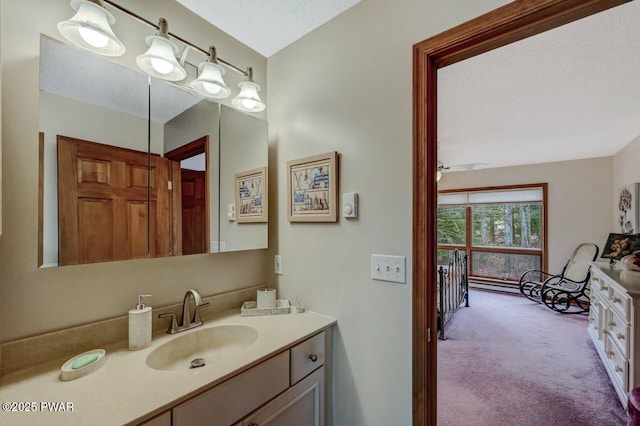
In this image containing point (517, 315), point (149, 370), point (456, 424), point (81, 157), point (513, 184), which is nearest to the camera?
point (149, 370)

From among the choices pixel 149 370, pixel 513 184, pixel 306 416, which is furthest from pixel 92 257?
pixel 513 184

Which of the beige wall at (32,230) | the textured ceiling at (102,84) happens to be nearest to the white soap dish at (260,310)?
the beige wall at (32,230)

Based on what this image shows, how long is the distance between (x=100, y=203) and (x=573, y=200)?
249 inches

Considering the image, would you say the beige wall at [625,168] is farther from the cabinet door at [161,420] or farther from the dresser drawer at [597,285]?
the cabinet door at [161,420]

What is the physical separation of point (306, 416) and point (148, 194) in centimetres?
124

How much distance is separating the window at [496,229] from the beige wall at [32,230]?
16.4 feet

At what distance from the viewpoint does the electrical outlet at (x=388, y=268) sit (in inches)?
46.1

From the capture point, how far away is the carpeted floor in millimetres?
1965

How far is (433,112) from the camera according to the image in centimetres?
114

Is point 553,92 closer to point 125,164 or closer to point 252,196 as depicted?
point 252,196

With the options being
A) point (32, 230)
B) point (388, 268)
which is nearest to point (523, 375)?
point (388, 268)

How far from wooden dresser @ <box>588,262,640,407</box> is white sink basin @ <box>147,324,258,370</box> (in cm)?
258

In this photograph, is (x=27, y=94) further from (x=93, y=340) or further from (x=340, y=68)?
(x=340, y=68)

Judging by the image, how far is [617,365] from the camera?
2154 millimetres
